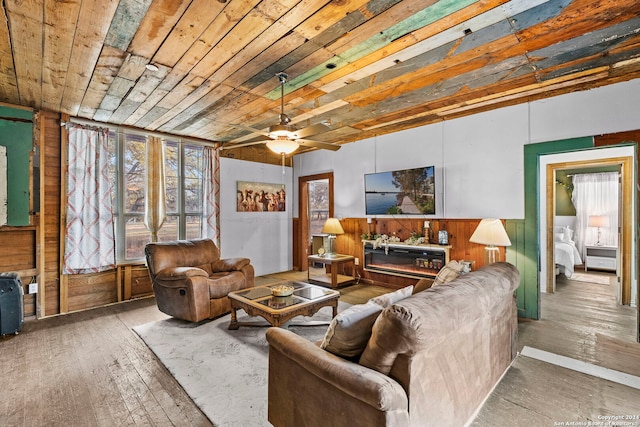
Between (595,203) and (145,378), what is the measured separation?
28.9 ft

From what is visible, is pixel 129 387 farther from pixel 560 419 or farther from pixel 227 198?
pixel 227 198

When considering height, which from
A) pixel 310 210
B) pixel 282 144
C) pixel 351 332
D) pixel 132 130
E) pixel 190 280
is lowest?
pixel 190 280

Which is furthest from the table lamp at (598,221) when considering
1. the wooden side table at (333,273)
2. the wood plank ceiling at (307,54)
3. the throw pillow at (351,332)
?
the throw pillow at (351,332)

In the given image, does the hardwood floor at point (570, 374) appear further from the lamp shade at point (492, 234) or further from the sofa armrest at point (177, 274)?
the sofa armrest at point (177, 274)

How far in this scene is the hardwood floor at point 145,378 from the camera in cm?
194

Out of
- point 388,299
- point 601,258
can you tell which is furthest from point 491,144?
point 601,258

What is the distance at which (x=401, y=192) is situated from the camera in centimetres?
484

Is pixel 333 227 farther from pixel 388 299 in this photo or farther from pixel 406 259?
pixel 388 299

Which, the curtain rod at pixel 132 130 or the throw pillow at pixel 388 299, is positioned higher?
the curtain rod at pixel 132 130

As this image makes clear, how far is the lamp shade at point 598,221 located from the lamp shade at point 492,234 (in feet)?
15.5

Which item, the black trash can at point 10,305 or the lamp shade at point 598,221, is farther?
the lamp shade at point 598,221

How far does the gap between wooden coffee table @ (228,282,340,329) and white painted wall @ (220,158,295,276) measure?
242cm

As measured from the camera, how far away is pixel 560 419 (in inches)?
73.9

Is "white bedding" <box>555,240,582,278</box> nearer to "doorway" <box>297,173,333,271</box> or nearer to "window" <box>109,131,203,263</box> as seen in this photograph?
"doorway" <box>297,173,333,271</box>
